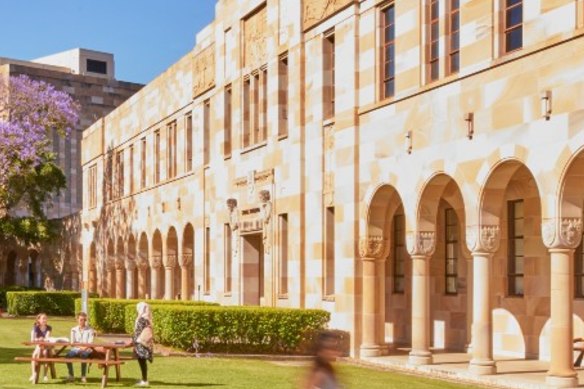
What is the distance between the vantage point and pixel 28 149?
153 ft

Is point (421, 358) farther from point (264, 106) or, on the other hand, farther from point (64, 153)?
point (64, 153)

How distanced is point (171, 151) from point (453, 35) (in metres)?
23.4

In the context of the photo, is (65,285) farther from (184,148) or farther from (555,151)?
(555,151)

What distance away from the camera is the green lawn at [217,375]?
18547mm

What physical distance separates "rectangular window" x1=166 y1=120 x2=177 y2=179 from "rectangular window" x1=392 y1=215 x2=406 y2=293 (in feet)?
52.4

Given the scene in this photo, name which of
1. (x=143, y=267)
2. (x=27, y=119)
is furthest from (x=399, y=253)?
(x=27, y=119)

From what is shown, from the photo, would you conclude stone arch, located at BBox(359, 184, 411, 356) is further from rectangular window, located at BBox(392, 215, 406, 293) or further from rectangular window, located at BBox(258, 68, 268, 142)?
rectangular window, located at BBox(258, 68, 268, 142)

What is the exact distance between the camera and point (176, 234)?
41812 millimetres

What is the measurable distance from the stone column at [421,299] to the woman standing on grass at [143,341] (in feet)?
19.6

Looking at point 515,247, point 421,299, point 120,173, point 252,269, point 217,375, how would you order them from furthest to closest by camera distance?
point 120,173, point 252,269, point 515,247, point 421,299, point 217,375

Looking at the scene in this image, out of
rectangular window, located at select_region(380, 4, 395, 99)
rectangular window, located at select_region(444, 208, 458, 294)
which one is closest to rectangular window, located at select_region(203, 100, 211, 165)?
rectangular window, located at select_region(444, 208, 458, 294)

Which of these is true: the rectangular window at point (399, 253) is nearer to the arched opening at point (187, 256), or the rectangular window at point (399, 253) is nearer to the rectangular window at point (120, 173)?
the arched opening at point (187, 256)

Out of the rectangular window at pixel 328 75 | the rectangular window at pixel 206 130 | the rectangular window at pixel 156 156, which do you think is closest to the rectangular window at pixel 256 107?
the rectangular window at pixel 328 75

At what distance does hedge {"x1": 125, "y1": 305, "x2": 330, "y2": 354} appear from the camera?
25.1 meters
